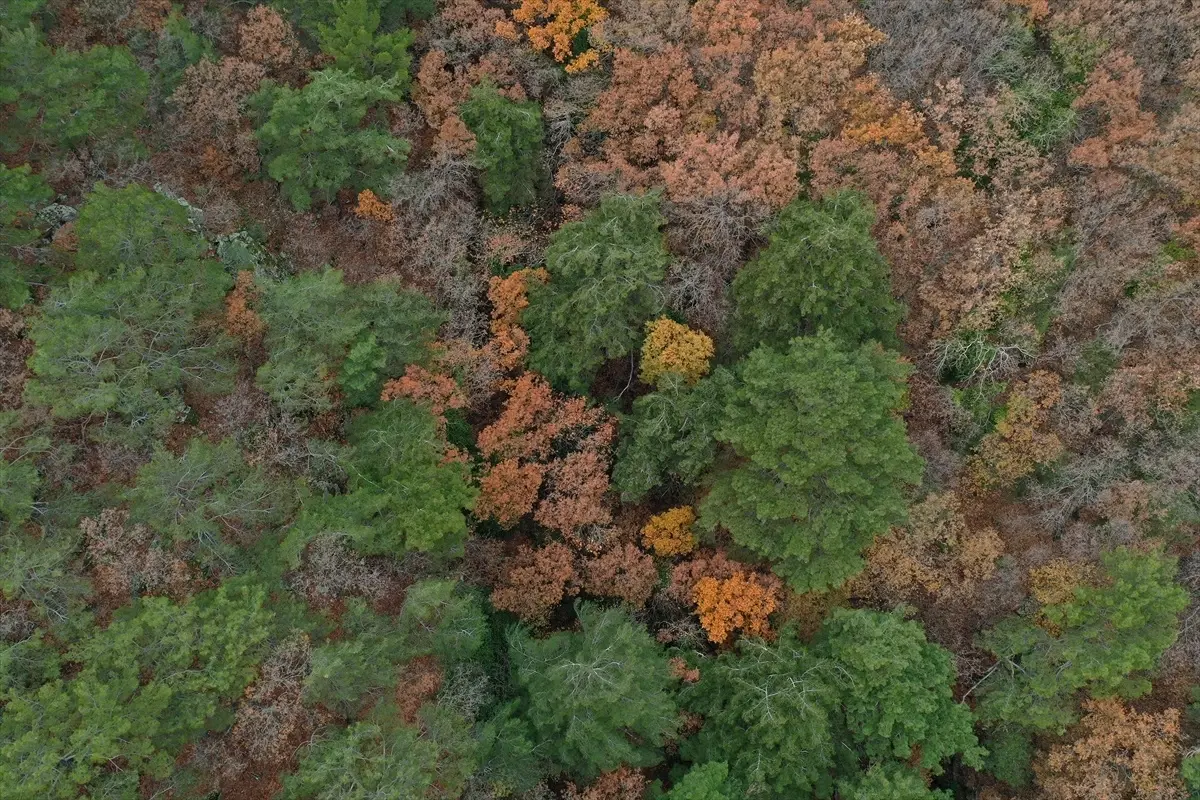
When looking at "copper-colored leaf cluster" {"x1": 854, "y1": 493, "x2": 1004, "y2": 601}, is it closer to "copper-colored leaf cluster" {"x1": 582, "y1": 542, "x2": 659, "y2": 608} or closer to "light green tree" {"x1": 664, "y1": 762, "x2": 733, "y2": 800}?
"copper-colored leaf cluster" {"x1": 582, "y1": 542, "x2": 659, "y2": 608}

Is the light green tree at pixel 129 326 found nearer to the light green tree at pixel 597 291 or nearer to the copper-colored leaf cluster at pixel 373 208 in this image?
the copper-colored leaf cluster at pixel 373 208

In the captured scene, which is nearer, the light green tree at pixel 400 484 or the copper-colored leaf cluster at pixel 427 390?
the light green tree at pixel 400 484

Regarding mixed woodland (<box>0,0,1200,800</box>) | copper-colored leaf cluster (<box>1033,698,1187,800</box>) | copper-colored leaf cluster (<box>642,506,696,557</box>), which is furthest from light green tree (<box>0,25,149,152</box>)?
copper-colored leaf cluster (<box>1033,698,1187,800</box>)

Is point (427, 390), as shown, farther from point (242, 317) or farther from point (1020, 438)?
point (1020, 438)

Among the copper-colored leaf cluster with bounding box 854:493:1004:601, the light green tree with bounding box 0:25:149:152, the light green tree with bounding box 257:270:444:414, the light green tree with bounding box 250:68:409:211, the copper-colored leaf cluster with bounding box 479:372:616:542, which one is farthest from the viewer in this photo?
the copper-colored leaf cluster with bounding box 479:372:616:542

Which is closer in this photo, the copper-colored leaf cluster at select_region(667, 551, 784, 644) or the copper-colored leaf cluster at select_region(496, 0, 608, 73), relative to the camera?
the copper-colored leaf cluster at select_region(667, 551, 784, 644)

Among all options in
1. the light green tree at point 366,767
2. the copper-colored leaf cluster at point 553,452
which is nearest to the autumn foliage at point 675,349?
the copper-colored leaf cluster at point 553,452

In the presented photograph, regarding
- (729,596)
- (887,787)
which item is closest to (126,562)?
(729,596)
